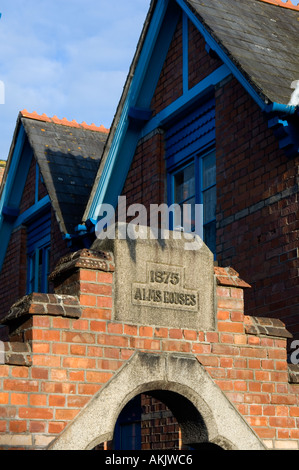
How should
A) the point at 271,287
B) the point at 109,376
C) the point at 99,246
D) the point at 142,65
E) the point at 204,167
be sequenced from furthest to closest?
the point at 142,65 → the point at 204,167 → the point at 271,287 → the point at 99,246 → the point at 109,376

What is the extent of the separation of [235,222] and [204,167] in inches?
59.8

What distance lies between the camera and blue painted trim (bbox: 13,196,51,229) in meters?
15.0

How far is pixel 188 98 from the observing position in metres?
11.6

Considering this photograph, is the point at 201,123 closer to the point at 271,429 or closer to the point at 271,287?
the point at 271,287

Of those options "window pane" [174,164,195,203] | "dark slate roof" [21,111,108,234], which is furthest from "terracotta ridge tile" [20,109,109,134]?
"window pane" [174,164,195,203]

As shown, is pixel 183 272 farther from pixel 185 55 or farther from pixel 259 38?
pixel 185 55

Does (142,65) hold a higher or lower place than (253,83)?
higher

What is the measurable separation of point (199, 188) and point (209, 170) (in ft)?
0.94

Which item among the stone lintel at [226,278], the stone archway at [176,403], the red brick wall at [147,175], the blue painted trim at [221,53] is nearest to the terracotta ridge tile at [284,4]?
the blue painted trim at [221,53]

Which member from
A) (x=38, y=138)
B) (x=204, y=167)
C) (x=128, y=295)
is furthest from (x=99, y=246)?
(x=38, y=138)

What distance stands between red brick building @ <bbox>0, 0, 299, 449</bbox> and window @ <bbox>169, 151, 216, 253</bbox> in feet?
0.10

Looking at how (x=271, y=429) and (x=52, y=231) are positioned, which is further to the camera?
(x=52, y=231)

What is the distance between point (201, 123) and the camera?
11.4m

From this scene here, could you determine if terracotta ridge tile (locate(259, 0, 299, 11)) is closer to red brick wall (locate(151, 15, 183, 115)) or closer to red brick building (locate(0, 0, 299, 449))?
red brick building (locate(0, 0, 299, 449))
